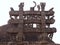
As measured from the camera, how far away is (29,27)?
15.5 metres

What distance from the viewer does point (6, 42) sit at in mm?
14891

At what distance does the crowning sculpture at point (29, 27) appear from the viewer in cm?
1487

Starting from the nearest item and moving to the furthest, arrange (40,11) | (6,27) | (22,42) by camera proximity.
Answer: (22,42) → (40,11) → (6,27)

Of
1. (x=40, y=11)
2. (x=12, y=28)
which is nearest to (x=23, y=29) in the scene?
(x=12, y=28)

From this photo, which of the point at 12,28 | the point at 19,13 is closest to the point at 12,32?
the point at 12,28

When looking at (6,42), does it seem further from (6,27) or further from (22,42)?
(6,27)

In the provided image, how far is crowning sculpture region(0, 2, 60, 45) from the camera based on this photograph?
14.9 m

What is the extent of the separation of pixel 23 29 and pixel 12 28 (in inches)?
30.6

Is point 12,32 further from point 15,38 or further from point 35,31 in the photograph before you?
point 35,31

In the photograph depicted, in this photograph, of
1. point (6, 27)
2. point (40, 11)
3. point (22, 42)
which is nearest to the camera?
point (22, 42)

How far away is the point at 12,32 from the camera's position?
15211mm

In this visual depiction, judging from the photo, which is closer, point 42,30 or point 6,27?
point 42,30

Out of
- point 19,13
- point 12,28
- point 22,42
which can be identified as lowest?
point 22,42

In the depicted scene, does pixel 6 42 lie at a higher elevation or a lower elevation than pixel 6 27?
lower
